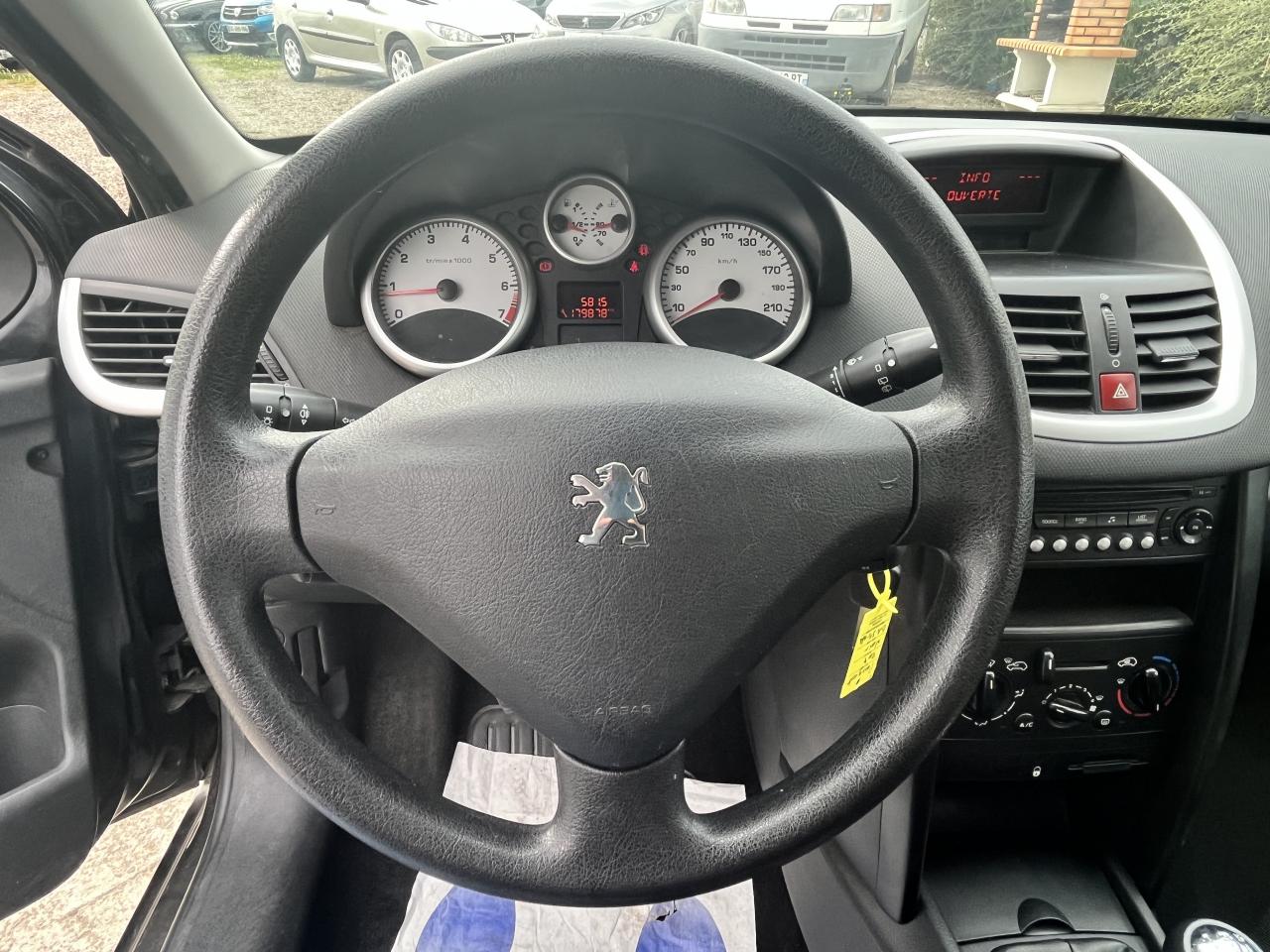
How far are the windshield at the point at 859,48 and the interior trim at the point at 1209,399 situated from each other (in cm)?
27

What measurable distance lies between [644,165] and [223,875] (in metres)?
1.26

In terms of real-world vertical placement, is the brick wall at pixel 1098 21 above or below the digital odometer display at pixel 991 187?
above

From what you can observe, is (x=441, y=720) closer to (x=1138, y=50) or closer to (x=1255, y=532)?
(x=1255, y=532)

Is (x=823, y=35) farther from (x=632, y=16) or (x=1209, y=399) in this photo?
(x=1209, y=399)

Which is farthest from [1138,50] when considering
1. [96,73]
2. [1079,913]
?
[96,73]

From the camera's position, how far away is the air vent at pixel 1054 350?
113 centimetres

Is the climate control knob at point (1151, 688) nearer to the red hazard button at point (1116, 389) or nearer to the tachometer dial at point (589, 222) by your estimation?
the red hazard button at point (1116, 389)

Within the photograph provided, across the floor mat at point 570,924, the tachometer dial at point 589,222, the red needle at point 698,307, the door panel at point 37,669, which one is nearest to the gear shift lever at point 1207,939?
the floor mat at point 570,924

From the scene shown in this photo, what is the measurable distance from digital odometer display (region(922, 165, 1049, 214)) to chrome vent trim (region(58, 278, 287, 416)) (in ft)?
3.22

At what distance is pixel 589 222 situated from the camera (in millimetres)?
1158

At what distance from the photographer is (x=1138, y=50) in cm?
136

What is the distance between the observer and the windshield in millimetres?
1208

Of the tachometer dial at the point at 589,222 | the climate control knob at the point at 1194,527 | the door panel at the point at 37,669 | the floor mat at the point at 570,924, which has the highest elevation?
the tachometer dial at the point at 589,222

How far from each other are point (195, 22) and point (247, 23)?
0.07 m
